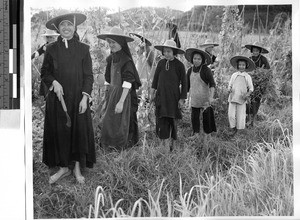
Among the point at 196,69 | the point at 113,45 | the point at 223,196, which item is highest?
the point at 113,45

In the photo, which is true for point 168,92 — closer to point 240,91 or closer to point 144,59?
point 144,59

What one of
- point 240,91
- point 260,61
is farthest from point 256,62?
point 240,91

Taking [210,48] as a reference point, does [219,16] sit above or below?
above

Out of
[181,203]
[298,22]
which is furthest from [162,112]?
[298,22]

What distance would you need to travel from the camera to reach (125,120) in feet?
7.12

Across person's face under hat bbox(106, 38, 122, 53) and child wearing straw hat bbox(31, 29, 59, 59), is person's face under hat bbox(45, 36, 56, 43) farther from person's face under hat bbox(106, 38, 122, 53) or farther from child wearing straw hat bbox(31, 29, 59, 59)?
person's face under hat bbox(106, 38, 122, 53)

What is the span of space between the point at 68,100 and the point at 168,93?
0.44 metres

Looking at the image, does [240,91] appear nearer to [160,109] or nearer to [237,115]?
[237,115]

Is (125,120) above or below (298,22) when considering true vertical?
below

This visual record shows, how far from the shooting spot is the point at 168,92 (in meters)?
2.19

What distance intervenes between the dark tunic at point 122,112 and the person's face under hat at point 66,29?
194 mm

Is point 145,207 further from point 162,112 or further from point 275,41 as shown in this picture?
point 275,41

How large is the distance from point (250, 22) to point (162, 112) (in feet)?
1.83

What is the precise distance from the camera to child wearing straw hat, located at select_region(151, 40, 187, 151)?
2.19 m
